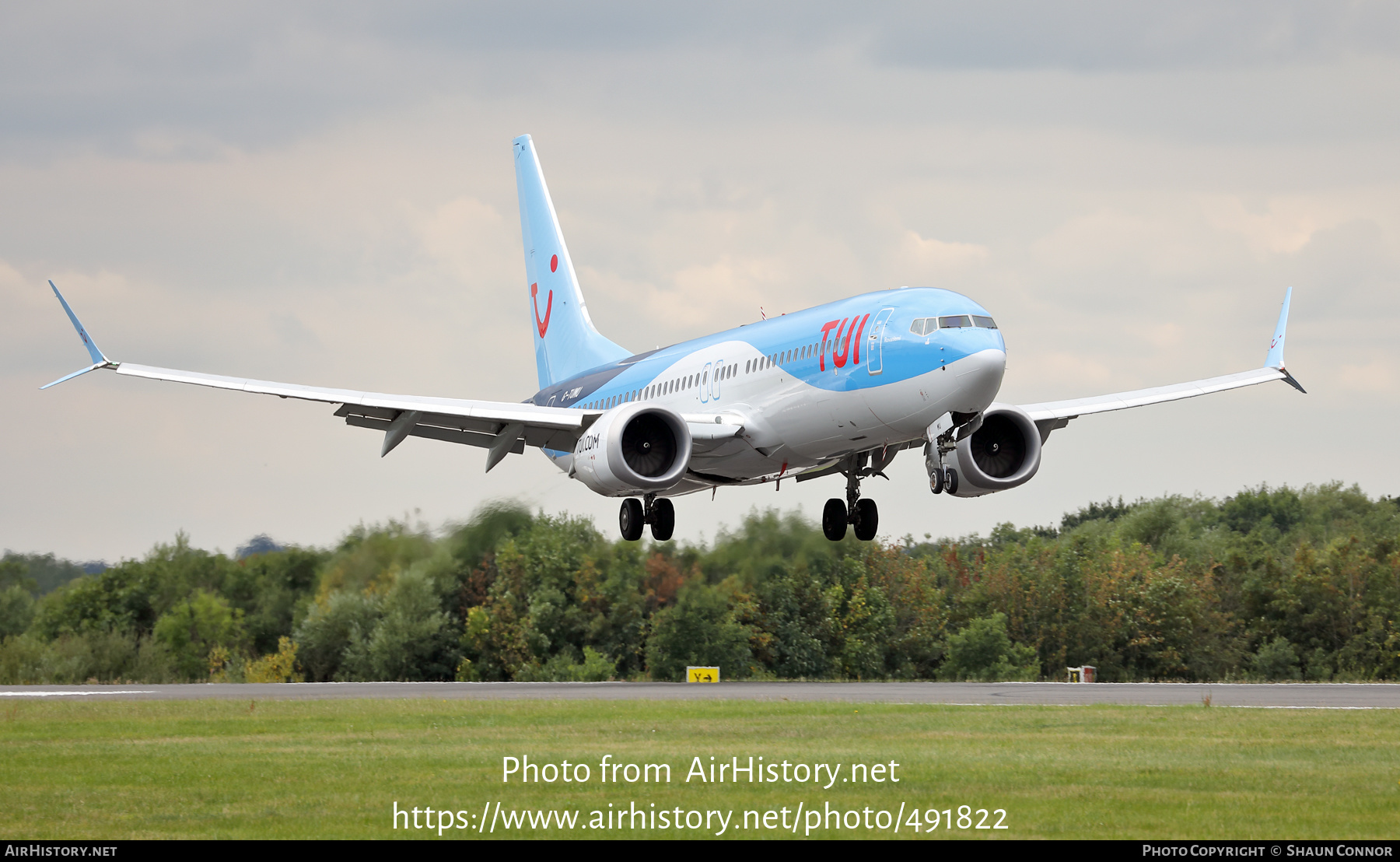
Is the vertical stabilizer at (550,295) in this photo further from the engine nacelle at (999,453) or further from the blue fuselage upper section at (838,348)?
the engine nacelle at (999,453)

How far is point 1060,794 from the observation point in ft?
84.6

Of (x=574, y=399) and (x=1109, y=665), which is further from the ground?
(x=574, y=399)

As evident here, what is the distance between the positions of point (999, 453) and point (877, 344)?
17.4 feet

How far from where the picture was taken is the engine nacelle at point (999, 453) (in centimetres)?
3588

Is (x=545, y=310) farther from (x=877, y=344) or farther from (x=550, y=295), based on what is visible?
(x=877, y=344)

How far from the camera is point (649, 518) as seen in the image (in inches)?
1622

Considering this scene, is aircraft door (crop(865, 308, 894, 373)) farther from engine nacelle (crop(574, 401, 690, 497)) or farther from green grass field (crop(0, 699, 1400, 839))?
green grass field (crop(0, 699, 1400, 839))

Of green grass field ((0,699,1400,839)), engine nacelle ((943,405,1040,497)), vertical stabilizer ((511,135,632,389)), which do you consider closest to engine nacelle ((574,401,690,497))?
green grass field ((0,699,1400,839))

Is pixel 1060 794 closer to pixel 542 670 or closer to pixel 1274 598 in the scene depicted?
pixel 542 670

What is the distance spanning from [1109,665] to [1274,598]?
10.4 meters

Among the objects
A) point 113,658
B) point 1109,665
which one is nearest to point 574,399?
point 113,658

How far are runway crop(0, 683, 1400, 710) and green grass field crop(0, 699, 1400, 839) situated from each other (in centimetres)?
445

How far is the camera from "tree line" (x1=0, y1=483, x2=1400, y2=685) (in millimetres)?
62219

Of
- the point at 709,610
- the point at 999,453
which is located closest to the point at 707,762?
the point at 999,453
